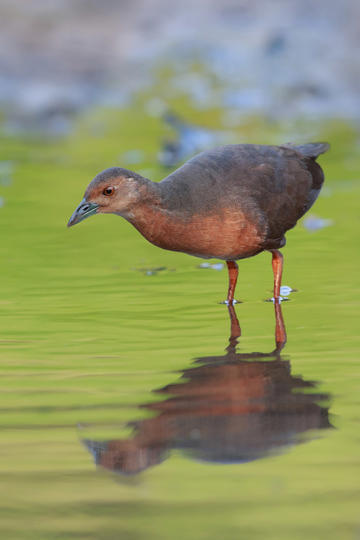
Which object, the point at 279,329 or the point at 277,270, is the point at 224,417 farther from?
the point at 277,270

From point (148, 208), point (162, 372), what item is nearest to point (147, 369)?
point (162, 372)

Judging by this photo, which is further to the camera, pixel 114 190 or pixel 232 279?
pixel 232 279

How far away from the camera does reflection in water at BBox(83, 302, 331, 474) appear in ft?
12.5

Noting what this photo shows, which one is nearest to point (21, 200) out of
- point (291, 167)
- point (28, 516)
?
point (291, 167)

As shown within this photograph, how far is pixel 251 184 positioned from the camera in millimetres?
6523

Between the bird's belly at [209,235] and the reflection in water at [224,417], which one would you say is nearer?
the reflection in water at [224,417]

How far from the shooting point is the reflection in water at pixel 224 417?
12.5ft

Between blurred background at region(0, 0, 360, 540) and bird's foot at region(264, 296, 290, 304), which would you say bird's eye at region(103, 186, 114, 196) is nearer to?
blurred background at region(0, 0, 360, 540)

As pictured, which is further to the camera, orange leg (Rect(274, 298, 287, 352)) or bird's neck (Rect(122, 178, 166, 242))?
bird's neck (Rect(122, 178, 166, 242))

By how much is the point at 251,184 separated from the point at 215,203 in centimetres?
44

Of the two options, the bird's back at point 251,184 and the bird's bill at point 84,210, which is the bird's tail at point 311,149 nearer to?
the bird's back at point 251,184

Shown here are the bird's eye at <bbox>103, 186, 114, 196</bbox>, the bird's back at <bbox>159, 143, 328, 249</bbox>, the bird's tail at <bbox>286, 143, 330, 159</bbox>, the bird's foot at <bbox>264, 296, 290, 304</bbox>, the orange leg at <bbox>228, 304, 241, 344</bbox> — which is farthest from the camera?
the bird's tail at <bbox>286, 143, 330, 159</bbox>

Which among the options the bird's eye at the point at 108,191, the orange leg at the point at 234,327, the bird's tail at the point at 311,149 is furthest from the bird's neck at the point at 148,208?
the bird's tail at the point at 311,149

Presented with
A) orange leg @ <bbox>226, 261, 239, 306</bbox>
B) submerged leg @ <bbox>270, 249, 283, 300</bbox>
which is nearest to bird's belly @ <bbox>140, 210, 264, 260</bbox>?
orange leg @ <bbox>226, 261, 239, 306</bbox>
